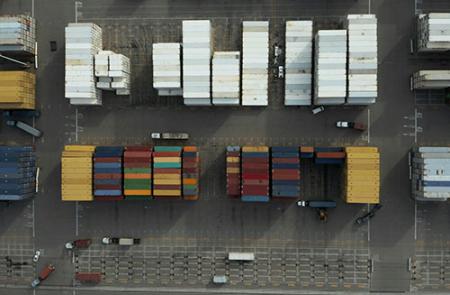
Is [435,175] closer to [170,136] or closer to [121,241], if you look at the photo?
[170,136]

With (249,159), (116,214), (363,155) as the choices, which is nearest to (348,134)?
(363,155)

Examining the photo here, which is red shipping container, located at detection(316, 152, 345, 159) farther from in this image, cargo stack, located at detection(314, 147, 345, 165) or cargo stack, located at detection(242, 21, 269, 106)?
cargo stack, located at detection(242, 21, 269, 106)

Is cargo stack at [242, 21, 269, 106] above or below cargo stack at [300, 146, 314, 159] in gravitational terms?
above

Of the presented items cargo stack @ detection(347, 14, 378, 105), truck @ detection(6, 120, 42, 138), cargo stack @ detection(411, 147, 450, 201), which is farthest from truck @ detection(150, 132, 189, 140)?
cargo stack @ detection(411, 147, 450, 201)

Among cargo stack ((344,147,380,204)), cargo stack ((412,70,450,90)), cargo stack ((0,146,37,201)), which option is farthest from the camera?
cargo stack ((0,146,37,201))

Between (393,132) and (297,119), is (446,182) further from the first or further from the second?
(297,119)

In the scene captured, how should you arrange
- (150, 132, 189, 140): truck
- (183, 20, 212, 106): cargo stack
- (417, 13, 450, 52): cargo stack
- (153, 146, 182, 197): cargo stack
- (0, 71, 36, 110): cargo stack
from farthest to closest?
(150, 132, 189, 140): truck
(153, 146, 182, 197): cargo stack
(0, 71, 36, 110): cargo stack
(183, 20, 212, 106): cargo stack
(417, 13, 450, 52): cargo stack
